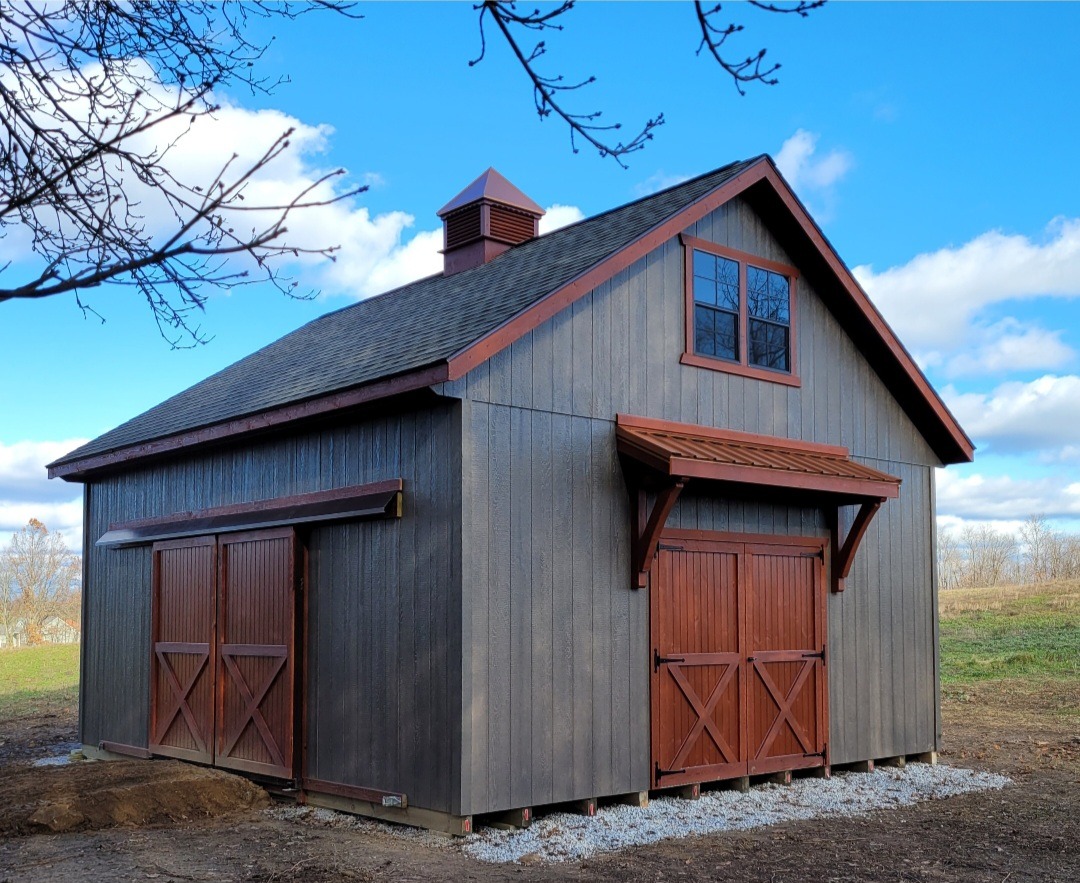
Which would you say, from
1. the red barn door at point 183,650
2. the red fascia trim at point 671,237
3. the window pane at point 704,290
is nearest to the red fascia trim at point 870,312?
the red fascia trim at point 671,237

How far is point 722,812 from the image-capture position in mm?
9695

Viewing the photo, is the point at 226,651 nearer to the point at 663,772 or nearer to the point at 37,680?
the point at 663,772

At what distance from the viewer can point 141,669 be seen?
40.8 feet

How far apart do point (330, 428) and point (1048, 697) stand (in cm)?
1382

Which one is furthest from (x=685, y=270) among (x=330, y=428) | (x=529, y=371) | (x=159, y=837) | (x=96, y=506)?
(x=96, y=506)

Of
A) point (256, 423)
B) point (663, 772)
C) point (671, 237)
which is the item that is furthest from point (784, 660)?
point (256, 423)

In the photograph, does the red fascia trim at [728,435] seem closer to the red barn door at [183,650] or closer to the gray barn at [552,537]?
the gray barn at [552,537]

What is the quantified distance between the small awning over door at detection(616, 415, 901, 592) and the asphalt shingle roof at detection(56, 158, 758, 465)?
1547 millimetres

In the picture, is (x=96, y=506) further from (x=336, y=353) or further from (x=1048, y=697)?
(x=1048, y=697)

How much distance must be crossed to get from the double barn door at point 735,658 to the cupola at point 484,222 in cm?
499

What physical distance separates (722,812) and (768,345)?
445cm

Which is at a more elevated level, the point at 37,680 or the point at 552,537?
the point at 552,537

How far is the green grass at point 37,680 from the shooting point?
1873 centimetres

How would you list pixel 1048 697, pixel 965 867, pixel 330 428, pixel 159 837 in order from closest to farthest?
1. pixel 965 867
2. pixel 159 837
3. pixel 330 428
4. pixel 1048 697
